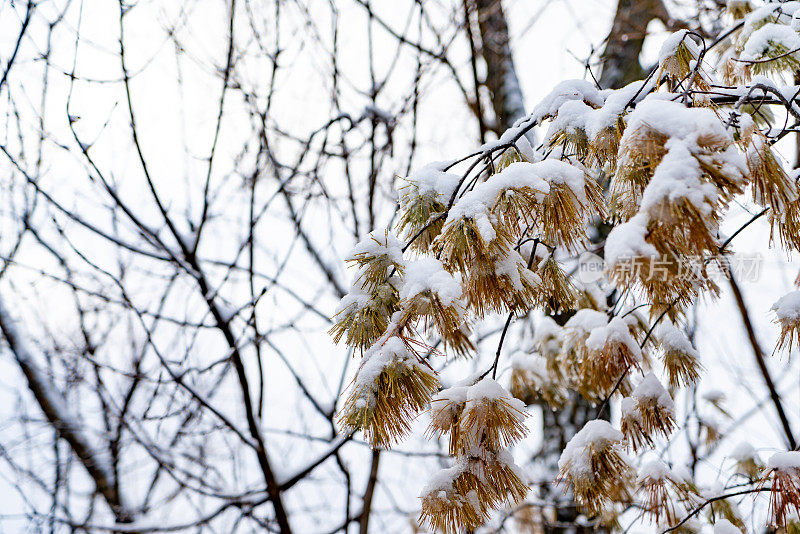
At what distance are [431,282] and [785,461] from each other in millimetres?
808

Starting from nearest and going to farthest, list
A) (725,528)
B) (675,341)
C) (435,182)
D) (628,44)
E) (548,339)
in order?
(435,182) → (725,528) → (675,341) → (548,339) → (628,44)

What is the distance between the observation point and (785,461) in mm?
1022

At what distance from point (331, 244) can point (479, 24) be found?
2.12 metres

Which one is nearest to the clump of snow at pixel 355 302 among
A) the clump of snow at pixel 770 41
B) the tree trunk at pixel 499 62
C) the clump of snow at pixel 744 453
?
the clump of snow at pixel 770 41

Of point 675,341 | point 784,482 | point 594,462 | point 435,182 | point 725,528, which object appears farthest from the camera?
point 675,341

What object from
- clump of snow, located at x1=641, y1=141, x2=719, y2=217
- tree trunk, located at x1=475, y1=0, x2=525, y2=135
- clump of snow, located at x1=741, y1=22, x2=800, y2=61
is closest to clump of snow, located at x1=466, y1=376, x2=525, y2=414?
clump of snow, located at x1=641, y1=141, x2=719, y2=217

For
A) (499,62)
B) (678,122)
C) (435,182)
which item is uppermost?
(499,62)

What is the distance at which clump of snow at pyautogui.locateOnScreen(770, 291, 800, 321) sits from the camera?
3.77 ft

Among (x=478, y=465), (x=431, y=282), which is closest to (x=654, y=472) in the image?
(x=478, y=465)

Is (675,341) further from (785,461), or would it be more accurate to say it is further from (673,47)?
(673,47)

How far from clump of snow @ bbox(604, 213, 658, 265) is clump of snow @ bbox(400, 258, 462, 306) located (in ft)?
0.86

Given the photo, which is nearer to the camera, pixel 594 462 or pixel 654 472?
pixel 594 462

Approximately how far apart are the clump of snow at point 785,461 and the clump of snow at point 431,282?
753mm

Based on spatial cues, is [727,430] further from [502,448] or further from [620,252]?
[620,252]
